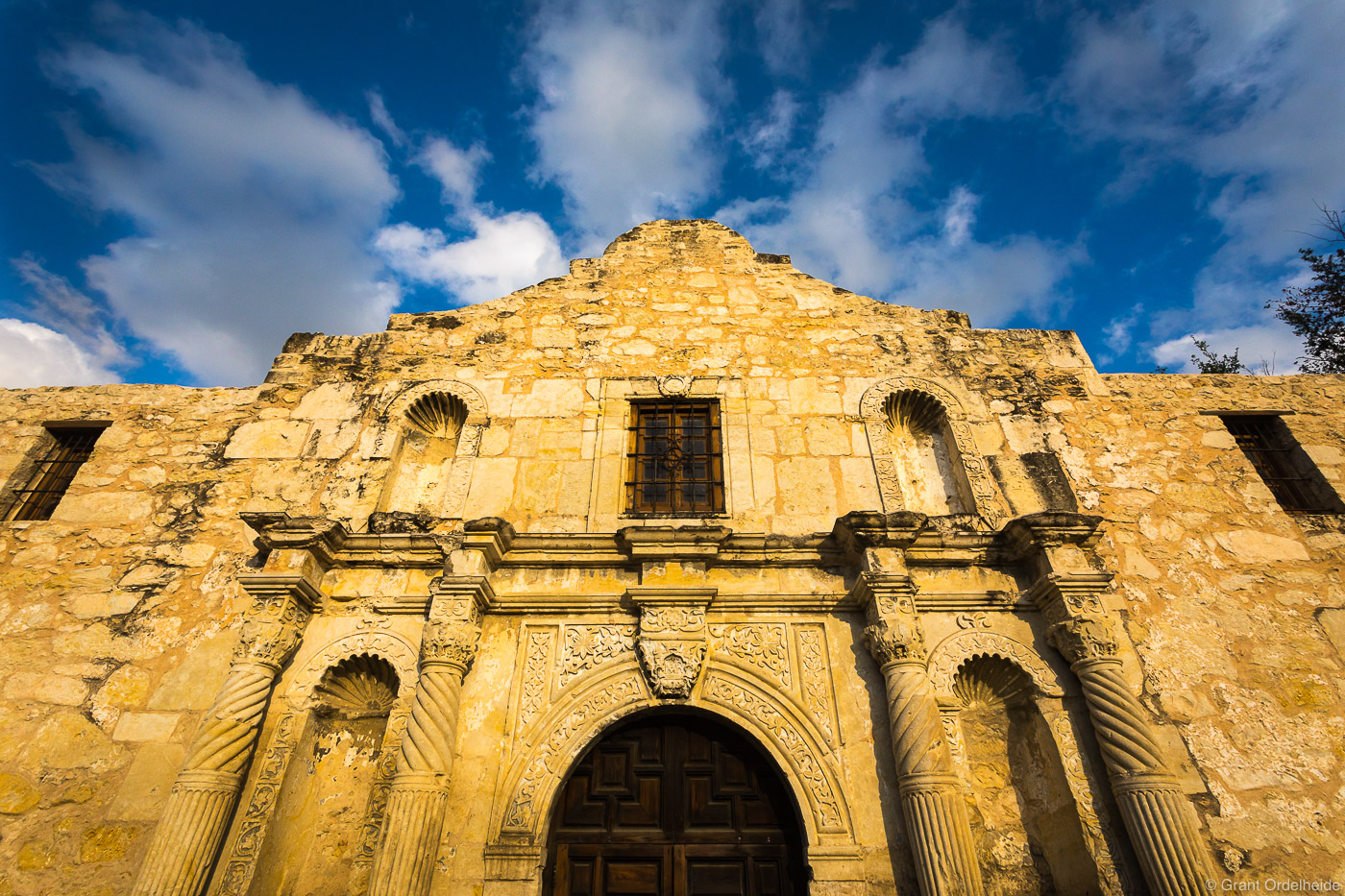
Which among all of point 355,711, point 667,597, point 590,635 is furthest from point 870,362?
point 355,711

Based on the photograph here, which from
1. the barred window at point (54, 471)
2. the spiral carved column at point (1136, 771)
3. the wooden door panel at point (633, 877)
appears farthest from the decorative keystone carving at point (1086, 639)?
the barred window at point (54, 471)

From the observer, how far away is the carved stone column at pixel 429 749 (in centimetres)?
392

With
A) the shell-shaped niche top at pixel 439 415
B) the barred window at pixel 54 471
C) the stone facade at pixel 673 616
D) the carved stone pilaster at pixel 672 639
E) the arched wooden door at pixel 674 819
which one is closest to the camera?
the stone facade at pixel 673 616

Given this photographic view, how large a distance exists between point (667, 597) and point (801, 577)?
110cm

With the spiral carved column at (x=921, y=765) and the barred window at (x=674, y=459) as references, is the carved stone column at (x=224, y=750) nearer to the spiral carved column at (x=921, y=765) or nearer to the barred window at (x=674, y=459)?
the barred window at (x=674, y=459)

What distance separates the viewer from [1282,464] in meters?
6.35

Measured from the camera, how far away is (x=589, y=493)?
18.6ft

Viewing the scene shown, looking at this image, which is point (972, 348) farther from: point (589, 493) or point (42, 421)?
point (42, 421)

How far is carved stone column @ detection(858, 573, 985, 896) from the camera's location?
390 centimetres

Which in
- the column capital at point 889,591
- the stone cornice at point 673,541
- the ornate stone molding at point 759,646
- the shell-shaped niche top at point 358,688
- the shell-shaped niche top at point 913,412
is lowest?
the shell-shaped niche top at point 358,688

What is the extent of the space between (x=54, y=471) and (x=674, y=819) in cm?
689

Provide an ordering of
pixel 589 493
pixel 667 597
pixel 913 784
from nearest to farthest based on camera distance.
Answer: pixel 913 784, pixel 667 597, pixel 589 493

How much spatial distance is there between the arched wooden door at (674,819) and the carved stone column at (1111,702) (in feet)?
7.04

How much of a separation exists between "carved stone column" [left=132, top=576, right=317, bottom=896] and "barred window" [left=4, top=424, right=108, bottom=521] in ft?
10.6
